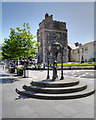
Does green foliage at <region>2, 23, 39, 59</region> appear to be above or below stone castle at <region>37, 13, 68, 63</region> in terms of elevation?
below

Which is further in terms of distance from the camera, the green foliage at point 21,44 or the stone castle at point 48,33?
the stone castle at point 48,33

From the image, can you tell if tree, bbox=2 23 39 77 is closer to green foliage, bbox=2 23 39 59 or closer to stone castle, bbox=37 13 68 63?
green foliage, bbox=2 23 39 59

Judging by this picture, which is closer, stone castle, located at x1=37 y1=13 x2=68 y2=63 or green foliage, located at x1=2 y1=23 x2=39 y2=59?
green foliage, located at x1=2 y1=23 x2=39 y2=59

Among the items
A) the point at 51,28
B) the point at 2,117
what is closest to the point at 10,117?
the point at 2,117

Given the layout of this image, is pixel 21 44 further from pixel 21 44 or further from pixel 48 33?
pixel 48 33

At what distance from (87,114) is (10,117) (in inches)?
118

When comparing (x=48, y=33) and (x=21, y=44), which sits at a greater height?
(x=48, y=33)

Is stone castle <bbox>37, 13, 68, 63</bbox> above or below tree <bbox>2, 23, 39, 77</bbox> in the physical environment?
above

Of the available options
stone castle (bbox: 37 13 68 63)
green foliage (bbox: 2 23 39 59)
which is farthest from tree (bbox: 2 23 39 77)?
stone castle (bbox: 37 13 68 63)

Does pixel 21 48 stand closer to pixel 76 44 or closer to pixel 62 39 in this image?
pixel 62 39

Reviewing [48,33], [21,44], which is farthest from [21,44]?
[48,33]

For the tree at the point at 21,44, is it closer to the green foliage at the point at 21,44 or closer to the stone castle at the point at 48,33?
the green foliage at the point at 21,44

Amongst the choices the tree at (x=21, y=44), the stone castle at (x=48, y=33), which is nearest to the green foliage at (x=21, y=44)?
the tree at (x=21, y=44)

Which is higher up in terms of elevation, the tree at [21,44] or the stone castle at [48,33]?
the stone castle at [48,33]
